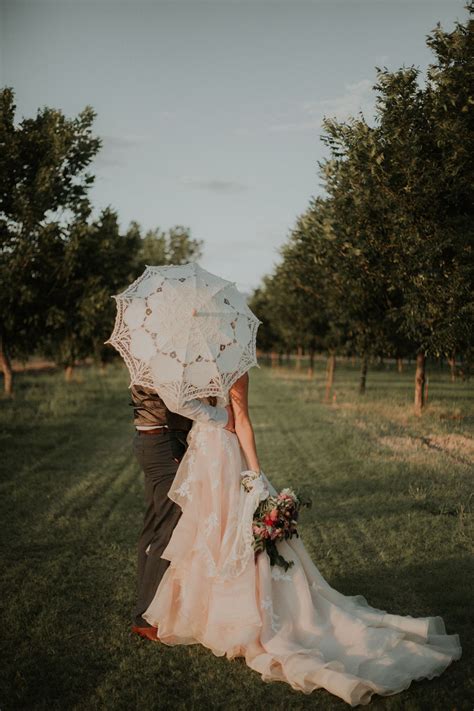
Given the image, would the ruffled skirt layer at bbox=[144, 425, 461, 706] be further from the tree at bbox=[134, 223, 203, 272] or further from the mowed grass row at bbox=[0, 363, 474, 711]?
the tree at bbox=[134, 223, 203, 272]

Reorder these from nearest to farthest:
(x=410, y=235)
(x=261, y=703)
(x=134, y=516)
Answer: (x=261, y=703), (x=134, y=516), (x=410, y=235)

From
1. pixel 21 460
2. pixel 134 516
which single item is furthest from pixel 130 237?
pixel 134 516

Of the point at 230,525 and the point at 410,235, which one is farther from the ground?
the point at 410,235

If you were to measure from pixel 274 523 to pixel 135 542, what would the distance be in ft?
11.1

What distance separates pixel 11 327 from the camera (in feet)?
63.7

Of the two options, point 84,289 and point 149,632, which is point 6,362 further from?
point 149,632

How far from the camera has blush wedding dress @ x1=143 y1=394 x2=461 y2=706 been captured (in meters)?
4.72

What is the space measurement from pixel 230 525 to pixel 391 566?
257 centimetres

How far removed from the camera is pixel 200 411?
518cm

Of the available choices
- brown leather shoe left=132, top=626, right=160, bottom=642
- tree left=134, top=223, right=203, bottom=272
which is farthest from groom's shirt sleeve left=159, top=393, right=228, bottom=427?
tree left=134, top=223, right=203, bottom=272

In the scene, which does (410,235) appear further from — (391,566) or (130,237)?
(130,237)

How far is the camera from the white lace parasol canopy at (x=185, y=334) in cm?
514

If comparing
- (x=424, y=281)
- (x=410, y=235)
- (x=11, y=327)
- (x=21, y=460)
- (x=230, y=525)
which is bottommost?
(x=21, y=460)

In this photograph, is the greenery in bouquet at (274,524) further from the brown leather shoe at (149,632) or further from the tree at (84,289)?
the tree at (84,289)
